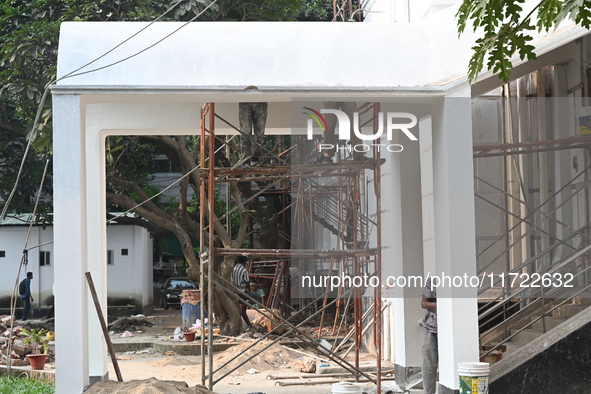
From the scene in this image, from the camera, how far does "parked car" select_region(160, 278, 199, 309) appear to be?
26625mm

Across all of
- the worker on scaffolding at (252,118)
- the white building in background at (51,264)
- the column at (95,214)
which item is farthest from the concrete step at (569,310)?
the white building in background at (51,264)

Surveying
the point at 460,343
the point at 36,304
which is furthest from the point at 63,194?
the point at 36,304

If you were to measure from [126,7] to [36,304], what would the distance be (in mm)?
12868

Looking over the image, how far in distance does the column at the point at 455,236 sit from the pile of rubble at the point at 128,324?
44.7ft

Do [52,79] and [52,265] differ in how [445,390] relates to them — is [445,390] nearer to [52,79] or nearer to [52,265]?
[52,79]

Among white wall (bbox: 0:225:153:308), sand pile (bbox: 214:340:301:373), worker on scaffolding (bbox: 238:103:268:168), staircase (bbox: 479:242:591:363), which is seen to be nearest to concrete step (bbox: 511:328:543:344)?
staircase (bbox: 479:242:591:363)

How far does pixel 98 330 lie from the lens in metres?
9.87

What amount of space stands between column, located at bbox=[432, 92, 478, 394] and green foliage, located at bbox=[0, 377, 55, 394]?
5.42m

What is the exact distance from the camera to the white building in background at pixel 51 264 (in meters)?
24.7

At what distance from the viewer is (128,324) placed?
20672 millimetres

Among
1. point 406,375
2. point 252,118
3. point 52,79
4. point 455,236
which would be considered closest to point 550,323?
point 406,375

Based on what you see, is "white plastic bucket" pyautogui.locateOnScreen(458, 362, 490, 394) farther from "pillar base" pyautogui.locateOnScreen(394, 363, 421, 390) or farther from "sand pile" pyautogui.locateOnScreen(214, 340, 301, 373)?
"sand pile" pyautogui.locateOnScreen(214, 340, 301, 373)

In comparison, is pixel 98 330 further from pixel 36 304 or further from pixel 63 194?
pixel 36 304

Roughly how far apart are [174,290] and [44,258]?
453cm
